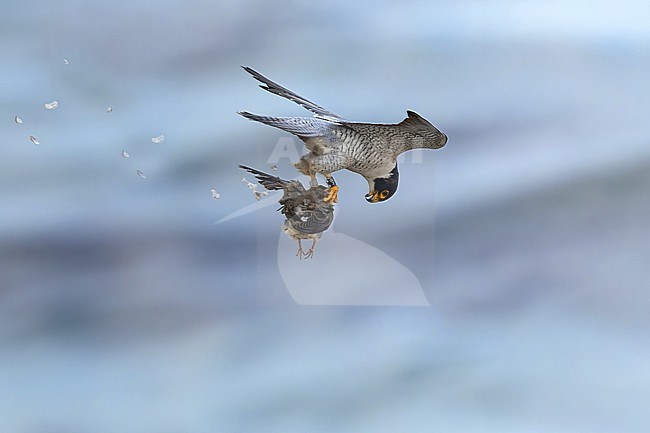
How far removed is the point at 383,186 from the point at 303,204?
4.0 inches

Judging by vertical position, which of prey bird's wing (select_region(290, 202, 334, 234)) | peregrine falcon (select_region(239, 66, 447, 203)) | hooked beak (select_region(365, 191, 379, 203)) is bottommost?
prey bird's wing (select_region(290, 202, 334, 234))

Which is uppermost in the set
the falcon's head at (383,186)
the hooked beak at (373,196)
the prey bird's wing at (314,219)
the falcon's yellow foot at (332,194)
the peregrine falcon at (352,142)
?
the peregrine falcon at (352,142)

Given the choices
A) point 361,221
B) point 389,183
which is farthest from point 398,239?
point 389,183

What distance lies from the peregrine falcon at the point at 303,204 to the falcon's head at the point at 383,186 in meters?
0.05

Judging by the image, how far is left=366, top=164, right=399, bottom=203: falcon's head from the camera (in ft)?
3.60

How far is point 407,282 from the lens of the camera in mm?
1535

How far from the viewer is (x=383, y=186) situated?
110 cm

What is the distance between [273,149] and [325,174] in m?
0.43

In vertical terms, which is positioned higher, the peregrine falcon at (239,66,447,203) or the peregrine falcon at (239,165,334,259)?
the peregrine falcon at (239,66,447,203)

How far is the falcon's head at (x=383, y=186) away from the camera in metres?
1.10

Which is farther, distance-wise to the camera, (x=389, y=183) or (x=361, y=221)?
(x=361, y=221)

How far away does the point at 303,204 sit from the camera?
1.09m

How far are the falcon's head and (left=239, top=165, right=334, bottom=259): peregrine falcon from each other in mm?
54

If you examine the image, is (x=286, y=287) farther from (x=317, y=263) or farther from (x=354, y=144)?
(x=354, y=144)
